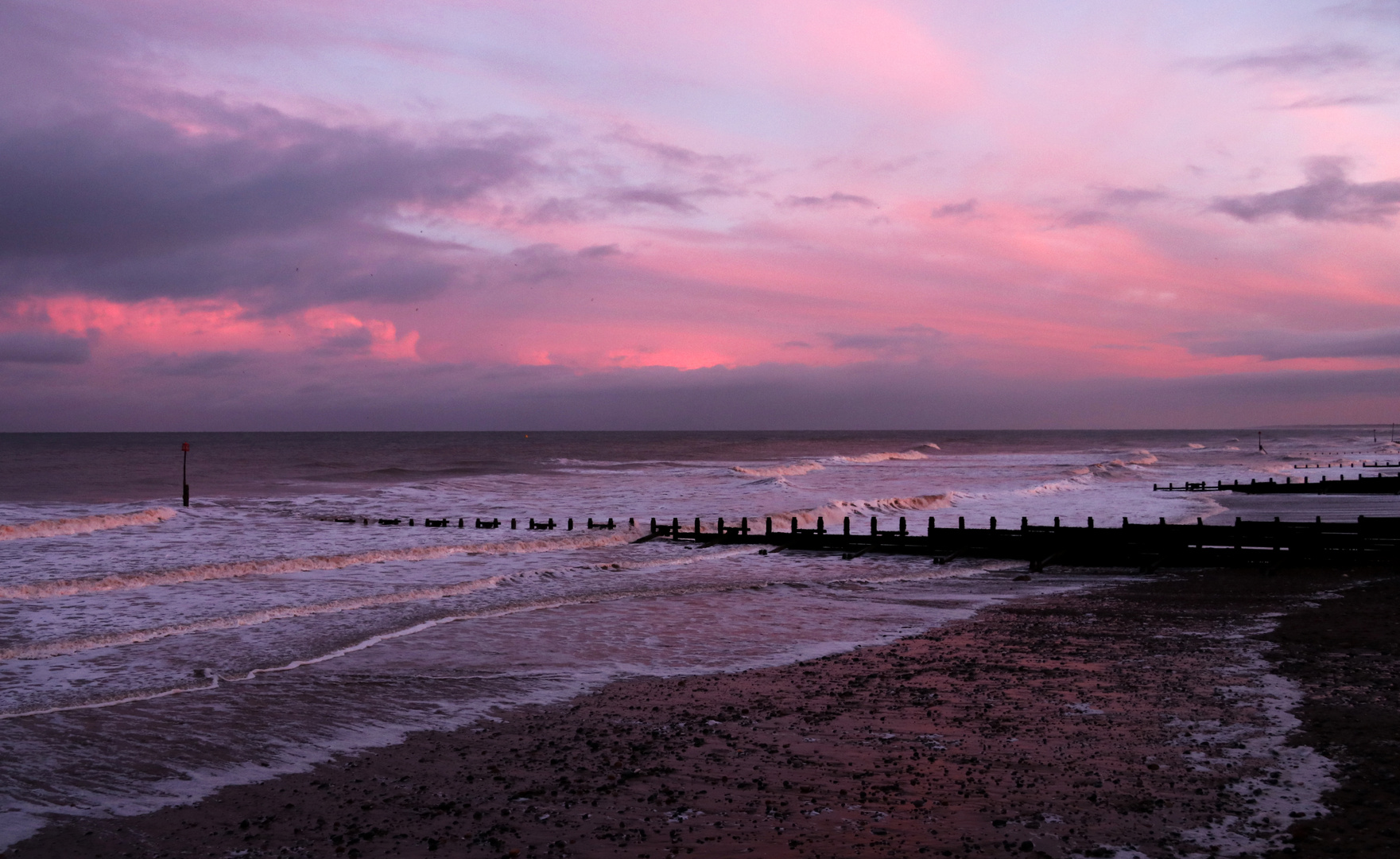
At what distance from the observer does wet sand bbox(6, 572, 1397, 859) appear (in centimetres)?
687

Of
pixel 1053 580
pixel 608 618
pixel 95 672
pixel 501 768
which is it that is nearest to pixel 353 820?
pixel 501 768

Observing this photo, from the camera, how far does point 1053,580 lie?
22859 mm

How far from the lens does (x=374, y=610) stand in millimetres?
18172

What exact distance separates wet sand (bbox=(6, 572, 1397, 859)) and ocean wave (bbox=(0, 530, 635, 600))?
48.2 feet

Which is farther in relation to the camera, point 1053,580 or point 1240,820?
point 1053,580

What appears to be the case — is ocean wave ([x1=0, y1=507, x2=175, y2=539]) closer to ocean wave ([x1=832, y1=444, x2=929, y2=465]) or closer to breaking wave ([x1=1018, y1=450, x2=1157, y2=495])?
breaking wave ([x1=1018, y1=450, x2=1157, y2=495])

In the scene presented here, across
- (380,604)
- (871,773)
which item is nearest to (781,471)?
(380,604)

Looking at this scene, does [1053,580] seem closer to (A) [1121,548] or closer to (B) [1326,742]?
(A) [1121,548]

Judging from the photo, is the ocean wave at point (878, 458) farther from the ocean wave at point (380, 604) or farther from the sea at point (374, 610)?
the ocean wave at point (380, 604)

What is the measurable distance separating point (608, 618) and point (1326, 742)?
11204 millimetres

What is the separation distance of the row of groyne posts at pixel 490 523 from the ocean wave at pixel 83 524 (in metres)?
7.20

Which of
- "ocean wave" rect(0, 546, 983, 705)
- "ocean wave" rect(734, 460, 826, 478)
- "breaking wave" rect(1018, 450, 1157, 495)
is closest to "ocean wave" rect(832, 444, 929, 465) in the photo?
"ocean wave" rect(734, 460, 826, 478)

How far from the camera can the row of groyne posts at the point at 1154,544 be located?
76.9 ft

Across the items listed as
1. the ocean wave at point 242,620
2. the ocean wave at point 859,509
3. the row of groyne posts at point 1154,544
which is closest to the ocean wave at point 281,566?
the ocean wave at point 242,620
